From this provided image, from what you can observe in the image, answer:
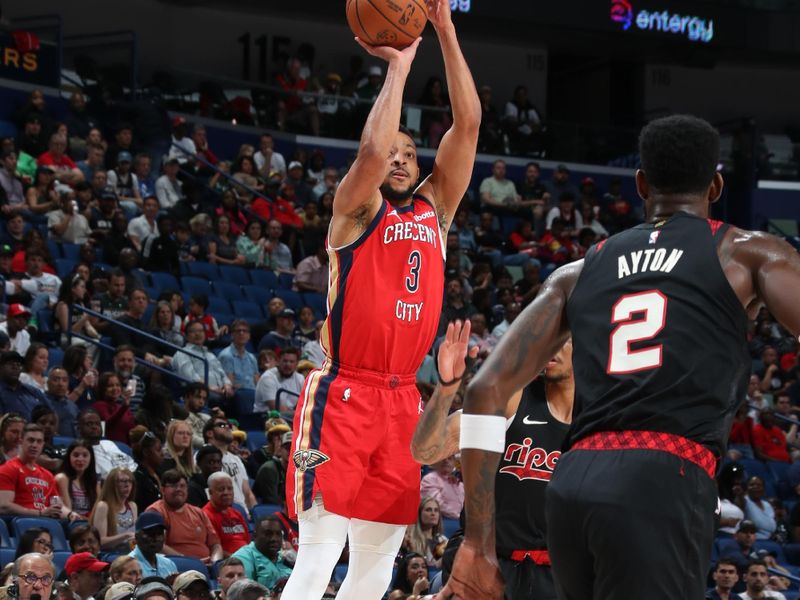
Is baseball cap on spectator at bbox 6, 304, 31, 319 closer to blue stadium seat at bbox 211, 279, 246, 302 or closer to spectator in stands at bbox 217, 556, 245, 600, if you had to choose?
blue stadium seat at bbox 211, 279, 246, 302

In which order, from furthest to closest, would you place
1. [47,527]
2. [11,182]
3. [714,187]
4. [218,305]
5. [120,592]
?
[218,305], [11,182], [47,527], [120,592], [714,187]

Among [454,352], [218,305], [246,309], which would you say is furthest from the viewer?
[246,309]

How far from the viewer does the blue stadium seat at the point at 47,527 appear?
30.6 feet

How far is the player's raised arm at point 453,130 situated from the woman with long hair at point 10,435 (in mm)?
5302

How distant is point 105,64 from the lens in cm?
2092

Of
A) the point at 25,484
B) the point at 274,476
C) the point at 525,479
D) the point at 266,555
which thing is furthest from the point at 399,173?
the point at 274,476

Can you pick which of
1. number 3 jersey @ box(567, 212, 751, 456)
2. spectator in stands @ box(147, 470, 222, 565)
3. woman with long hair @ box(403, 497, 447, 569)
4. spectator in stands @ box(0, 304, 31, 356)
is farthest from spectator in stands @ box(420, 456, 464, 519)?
number 3 jersey @ box(567, 212, 751, 456)

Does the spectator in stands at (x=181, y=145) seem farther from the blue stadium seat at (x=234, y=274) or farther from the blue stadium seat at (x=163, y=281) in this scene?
the blue stadium seat at (x=163, y=281)

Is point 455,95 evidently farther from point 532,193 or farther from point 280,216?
point 532,193

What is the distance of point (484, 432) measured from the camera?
11.6 ft

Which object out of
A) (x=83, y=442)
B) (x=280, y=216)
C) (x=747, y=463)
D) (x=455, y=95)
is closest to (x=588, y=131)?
(x=280, y=216)

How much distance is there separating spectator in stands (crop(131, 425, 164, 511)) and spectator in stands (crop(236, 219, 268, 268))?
621 cm

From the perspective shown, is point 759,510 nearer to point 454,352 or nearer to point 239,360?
point 239,360

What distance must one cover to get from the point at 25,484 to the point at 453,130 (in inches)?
206
